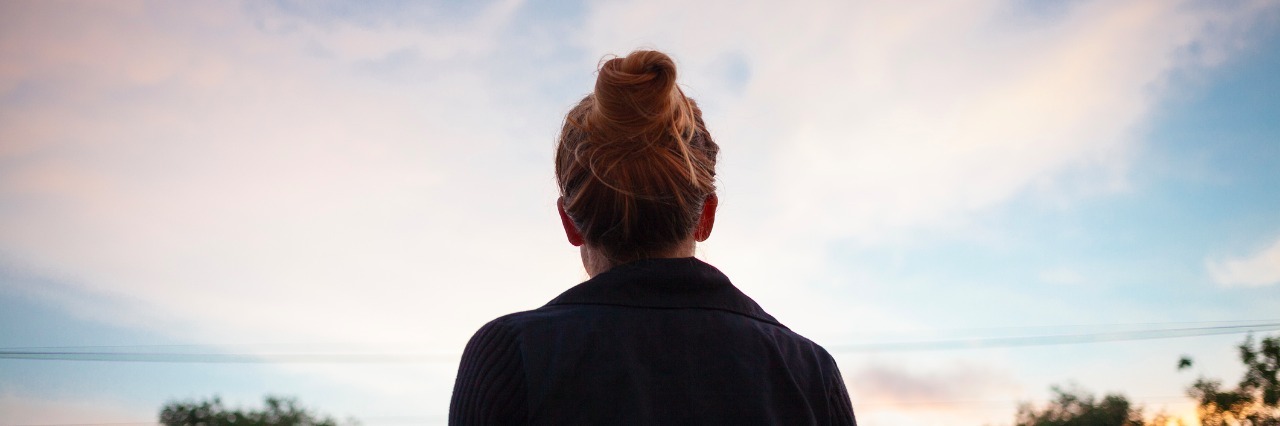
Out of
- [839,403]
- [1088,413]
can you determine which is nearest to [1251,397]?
[1088,413]

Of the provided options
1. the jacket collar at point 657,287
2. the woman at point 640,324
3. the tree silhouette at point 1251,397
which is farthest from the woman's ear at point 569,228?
the tree silhouette at point 1251,397

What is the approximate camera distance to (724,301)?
1.43 m

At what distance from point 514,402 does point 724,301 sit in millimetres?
358

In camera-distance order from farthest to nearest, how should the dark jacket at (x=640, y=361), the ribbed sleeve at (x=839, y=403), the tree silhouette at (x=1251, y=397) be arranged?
1. the tree silhouette at (x=1251, y=397)
2. the ribbed sleeve at (x=839, y=403)
3. the dark jacket at (x=640, y=361)

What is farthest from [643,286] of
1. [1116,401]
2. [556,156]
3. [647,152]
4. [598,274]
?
[1116,401]

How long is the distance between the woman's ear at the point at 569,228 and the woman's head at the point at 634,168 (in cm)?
2

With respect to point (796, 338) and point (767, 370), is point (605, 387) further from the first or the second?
point (796, 338)

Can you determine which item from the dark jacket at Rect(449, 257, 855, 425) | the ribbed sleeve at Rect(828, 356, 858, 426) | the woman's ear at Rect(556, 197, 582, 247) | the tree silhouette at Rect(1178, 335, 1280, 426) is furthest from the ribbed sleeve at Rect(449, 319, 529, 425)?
the tree silhouette at Rect(1178, 335, 1280, 426)

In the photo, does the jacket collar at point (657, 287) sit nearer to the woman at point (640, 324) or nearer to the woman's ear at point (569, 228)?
the woman at point (640, 324)

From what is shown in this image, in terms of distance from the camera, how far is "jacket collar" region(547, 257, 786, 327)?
138 cm

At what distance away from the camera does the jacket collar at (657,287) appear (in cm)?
138

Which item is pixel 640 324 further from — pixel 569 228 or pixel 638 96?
pixel 638 96

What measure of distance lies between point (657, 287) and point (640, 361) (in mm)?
127

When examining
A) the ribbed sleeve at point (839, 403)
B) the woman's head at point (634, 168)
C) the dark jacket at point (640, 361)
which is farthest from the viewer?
the ribbed sleeve at point (839, 403)
